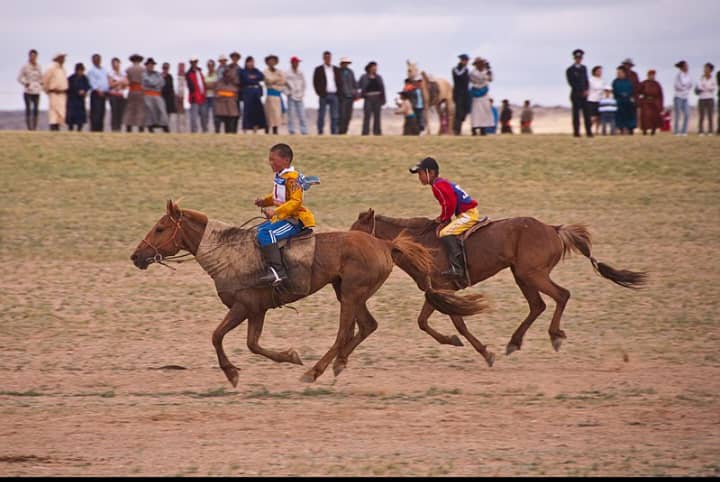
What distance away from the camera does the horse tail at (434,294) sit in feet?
41.6

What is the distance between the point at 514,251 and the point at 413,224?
1.14 metres

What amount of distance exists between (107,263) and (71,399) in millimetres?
8873

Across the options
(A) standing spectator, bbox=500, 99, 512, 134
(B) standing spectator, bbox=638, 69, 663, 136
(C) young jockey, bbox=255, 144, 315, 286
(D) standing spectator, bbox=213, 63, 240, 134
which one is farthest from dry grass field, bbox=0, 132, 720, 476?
(A) standing spectator, bbox=500, 99, 512, 134

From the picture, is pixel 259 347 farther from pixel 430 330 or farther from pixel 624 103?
pixel 624 103

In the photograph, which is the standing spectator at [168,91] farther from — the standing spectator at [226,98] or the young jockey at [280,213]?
the young jockey at [280,213]

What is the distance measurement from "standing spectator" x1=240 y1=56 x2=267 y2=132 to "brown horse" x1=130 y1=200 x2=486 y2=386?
19.0 metres

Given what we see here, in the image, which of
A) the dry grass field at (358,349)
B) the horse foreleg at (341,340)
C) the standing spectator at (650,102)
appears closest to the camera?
the dry grass field at (358,349)

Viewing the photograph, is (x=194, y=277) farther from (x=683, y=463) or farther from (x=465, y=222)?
(x=683, y=463)

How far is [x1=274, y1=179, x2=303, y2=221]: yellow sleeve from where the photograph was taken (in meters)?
11.9

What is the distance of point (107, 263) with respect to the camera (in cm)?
2034

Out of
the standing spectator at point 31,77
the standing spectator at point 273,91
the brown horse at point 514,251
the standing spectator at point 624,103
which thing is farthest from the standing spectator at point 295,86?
the brown horse at point 514,251

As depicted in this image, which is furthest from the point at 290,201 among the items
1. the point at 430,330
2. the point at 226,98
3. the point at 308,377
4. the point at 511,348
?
the point at 226,98

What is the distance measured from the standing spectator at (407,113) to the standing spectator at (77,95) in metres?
7.71

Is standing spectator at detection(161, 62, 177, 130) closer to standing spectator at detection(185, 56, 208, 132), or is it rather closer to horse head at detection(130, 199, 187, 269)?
standing spectator at detection(185, 56, 208, 132)
